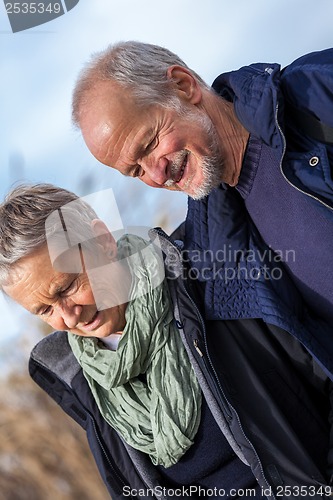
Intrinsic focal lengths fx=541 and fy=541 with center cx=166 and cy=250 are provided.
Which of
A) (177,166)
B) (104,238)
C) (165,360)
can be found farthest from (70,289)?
(177,166)

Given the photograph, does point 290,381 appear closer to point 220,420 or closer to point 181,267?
point 220,420

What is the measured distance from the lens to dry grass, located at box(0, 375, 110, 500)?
2.15 meters

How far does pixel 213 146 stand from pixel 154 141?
0.16 metres

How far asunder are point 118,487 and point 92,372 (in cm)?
33

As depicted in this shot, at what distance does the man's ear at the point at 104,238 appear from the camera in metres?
1.47

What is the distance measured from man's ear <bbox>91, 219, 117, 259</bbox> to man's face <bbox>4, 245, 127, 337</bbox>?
0.36 feet

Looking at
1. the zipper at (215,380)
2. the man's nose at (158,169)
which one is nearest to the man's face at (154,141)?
the man's nose at (158,169)

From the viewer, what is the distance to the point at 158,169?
4.51 ft

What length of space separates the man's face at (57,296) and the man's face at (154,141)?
12.0 inches

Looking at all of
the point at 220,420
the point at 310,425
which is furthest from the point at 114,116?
the point at 310,425

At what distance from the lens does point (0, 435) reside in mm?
2170

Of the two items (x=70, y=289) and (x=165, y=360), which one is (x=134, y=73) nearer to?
(x=70, y=289)

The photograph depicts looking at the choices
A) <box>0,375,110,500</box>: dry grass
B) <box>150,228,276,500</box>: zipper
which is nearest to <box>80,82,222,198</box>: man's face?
<box>150,228,276,500</box>: zipper

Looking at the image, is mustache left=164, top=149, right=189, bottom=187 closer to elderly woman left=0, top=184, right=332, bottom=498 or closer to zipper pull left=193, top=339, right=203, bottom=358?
elderly woman left=0, top=184, right=332, bottom=498
